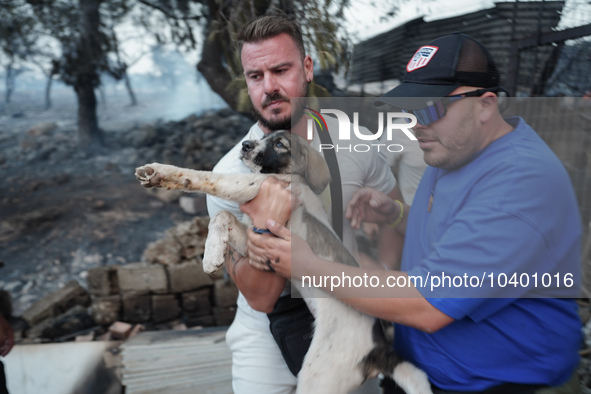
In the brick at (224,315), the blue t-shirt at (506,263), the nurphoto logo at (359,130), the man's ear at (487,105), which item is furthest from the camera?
the brick at (224,315)

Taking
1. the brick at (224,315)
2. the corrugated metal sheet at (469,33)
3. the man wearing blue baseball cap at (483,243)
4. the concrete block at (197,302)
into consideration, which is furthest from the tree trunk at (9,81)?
the man wearing blue baseball cap at (483,243)

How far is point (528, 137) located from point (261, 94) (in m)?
1.11

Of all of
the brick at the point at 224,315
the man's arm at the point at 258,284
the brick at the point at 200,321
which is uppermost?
the man's arm at the point at 258,284

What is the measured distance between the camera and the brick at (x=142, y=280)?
4.39 meters

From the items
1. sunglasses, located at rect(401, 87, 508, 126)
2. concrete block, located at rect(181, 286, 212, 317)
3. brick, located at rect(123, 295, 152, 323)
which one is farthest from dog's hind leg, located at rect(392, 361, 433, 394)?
brick, located at rect(123, 295, 152, 323)

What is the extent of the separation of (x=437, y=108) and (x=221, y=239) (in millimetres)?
1022

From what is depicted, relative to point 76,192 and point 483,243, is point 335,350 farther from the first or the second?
point 76,192

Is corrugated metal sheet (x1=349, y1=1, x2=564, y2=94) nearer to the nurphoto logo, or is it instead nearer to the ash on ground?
the nurphoto logo

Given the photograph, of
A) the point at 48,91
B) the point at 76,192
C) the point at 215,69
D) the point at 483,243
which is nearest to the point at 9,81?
the point at 48,91

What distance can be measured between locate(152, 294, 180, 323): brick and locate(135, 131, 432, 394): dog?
9.61 feet

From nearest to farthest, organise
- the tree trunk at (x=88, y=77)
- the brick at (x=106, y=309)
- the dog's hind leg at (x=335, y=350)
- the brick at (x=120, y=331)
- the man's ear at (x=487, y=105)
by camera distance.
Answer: the man's ear at (x=487, y=105), the dog's hind leg at (x=335, y=350), the brick at (x=120, y=331), the brick at (x=106, y=309), the tree trunk at (x=88, y=77)

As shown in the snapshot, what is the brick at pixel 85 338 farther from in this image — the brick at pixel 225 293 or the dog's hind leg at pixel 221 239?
the dog's hind leg at pixel 221 239

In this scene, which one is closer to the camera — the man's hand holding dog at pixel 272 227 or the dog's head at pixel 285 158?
the man's hand holding dog at pixel 272 227

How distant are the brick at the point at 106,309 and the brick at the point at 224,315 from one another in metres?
1.07
